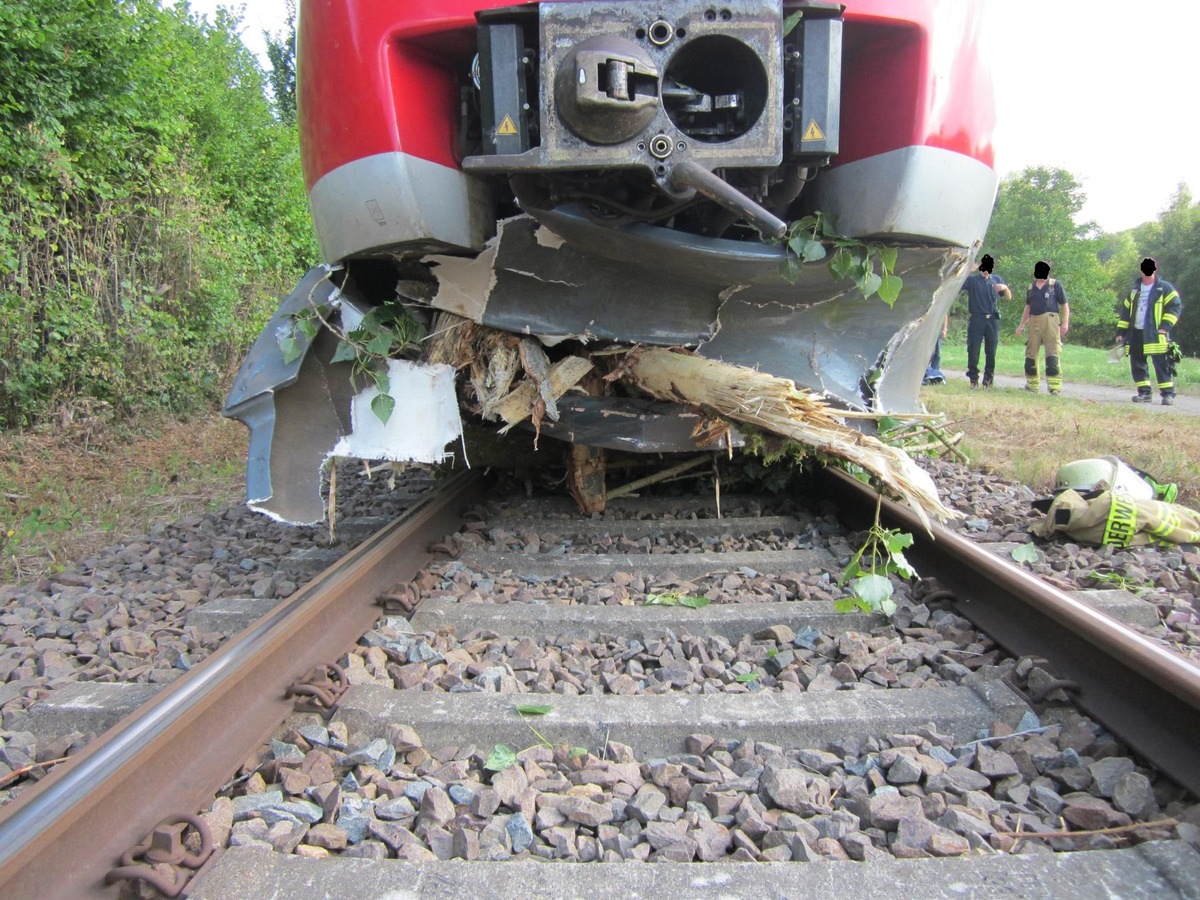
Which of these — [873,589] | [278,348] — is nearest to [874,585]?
[873,589]

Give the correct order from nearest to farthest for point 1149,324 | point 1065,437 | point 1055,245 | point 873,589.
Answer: point 873,589 < point 1065,437 < point 1149,324 < point 1055,245

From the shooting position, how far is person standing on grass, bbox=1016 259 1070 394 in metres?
10.6

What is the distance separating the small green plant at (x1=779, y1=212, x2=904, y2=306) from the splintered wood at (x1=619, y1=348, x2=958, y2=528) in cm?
37

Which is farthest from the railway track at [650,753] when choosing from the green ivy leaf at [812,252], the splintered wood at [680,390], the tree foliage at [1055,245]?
the tree foliage at [1055,245]

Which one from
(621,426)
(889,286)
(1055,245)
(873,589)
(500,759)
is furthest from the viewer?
(1055,245)

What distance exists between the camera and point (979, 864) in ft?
4.19

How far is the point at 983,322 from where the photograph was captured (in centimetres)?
1116

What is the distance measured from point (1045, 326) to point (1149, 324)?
1.21 m

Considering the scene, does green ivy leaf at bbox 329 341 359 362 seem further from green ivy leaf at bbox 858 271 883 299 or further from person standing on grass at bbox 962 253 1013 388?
person standing on grass at bbox 962 253 1013 388

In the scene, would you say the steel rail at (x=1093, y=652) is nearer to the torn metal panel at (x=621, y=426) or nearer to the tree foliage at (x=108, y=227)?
the torn metal panel at (x=621, y=426)

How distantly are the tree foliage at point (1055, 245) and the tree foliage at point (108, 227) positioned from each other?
50.1m

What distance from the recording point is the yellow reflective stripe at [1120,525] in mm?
2926

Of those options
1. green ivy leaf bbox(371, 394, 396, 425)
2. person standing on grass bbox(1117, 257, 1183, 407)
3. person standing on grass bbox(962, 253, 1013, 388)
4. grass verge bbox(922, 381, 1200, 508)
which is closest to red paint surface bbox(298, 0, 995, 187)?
green ivy leaf bbox(371, 394, 396, 425)

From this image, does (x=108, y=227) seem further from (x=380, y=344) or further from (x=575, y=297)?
(x=575, y=297)
